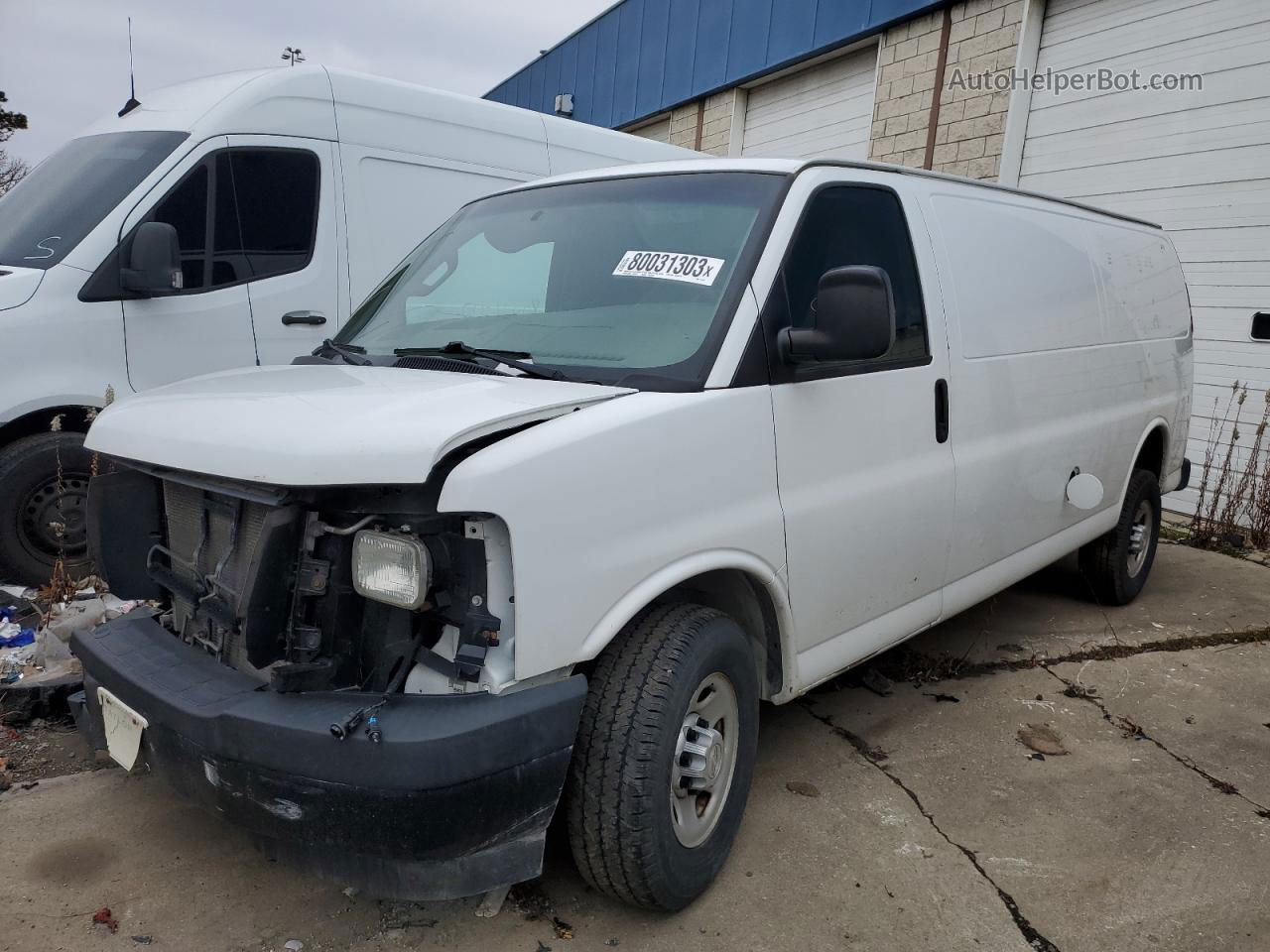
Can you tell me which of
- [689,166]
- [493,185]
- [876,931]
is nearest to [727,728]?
[876,931]

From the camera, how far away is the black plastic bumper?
1982 millimetres

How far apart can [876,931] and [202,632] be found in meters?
2.02

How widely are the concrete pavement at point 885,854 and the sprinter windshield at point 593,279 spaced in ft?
4.93

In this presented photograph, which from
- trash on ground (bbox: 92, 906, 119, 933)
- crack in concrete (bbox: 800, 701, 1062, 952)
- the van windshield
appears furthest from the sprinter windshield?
the van windshield

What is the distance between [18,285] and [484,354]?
9.25 feet

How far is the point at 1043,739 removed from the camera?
3.70 metres

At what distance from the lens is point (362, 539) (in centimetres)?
213

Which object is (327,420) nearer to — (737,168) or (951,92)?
(737,168)

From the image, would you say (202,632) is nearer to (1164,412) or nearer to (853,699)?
(853,699)

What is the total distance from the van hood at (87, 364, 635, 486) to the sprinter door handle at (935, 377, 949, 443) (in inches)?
56.0

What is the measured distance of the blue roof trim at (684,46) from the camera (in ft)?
33.1

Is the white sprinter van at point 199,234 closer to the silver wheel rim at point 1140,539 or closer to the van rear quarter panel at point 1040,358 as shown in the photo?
the van rear quarter panel at point 1040,358

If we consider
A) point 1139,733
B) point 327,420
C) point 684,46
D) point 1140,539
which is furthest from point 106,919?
point 684,46

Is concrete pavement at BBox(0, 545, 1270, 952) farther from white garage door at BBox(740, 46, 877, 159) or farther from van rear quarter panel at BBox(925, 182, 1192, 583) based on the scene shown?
white garage door at BBox(740, 46, 877, 159)
